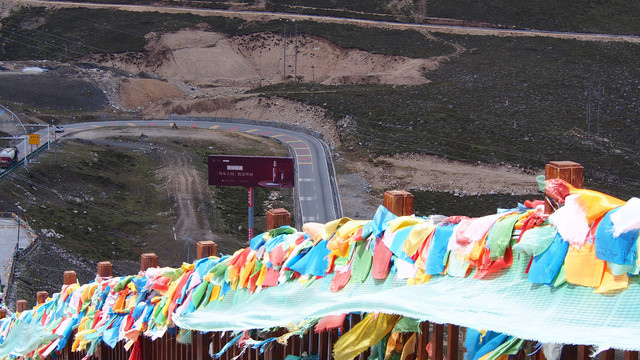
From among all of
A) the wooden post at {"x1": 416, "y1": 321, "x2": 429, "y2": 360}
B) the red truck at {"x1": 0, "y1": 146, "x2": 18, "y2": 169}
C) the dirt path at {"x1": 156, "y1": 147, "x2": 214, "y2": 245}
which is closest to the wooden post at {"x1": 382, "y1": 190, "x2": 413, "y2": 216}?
the wooden post at {"x1": 416, "y1": 321, "x2": 429, "y2": 360}

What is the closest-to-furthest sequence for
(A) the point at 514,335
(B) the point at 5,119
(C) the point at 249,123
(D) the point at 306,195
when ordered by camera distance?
(A) the point at 514,335
(D) the point at 306,195
(B) the point at 5,119
(C) the point at 249,123

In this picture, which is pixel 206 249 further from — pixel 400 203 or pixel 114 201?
pixel 114 201

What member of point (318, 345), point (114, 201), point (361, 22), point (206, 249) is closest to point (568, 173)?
point (318, 345)

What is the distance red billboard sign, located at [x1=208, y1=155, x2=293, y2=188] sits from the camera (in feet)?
95.1

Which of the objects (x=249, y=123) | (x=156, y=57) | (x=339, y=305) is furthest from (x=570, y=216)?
(x=156, y=57)

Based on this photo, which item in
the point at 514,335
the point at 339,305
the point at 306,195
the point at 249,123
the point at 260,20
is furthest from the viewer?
the point at 260,20

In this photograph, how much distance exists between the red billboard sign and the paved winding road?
16.5 metres

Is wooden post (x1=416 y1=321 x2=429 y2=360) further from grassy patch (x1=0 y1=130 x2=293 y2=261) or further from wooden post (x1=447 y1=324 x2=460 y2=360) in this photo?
grassy patch (x1=0 y1=130 x2=293 y2=261)

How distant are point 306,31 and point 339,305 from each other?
9154 centimetres

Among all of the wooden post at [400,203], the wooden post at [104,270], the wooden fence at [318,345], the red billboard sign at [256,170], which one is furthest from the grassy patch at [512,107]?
the wooden post at [400,203]

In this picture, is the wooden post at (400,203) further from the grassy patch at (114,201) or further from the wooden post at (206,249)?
the grassy patch at (114,201)

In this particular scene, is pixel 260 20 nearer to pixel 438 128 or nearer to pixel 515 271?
pixel 438 128

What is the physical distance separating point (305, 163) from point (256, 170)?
28.5 metres

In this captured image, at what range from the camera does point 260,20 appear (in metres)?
97.1
